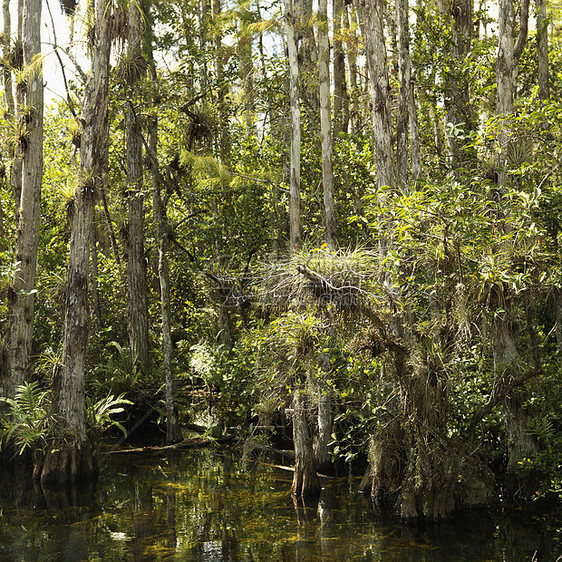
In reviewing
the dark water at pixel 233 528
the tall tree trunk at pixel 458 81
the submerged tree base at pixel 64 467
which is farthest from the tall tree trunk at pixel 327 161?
the submerged tree base at pixel 64 467

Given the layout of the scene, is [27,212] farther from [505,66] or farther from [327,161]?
[505,66]

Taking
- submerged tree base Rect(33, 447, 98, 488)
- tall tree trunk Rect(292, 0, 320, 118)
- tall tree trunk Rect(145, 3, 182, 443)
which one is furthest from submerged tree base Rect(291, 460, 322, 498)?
tall tree trunk Rect(292, 0, 320, 118)

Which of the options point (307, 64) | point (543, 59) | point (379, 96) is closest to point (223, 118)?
point (307, 64)

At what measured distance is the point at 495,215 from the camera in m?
8.61

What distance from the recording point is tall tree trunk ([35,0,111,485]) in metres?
10.9

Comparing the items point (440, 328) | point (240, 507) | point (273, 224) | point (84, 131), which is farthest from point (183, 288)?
point (440, 328)

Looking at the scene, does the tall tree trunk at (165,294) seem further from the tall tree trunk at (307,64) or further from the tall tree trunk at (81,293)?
the tall tree trunk at (307,64)

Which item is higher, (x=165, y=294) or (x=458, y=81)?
(x=458, y=81)

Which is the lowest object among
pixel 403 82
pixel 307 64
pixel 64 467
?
pixel 64 467

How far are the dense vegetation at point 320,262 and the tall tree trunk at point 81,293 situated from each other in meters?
0.04

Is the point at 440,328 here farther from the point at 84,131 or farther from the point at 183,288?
the point at 183,288

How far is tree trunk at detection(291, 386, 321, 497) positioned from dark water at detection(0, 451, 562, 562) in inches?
9.0

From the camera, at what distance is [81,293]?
444 inches

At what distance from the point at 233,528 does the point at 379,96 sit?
6294mm
